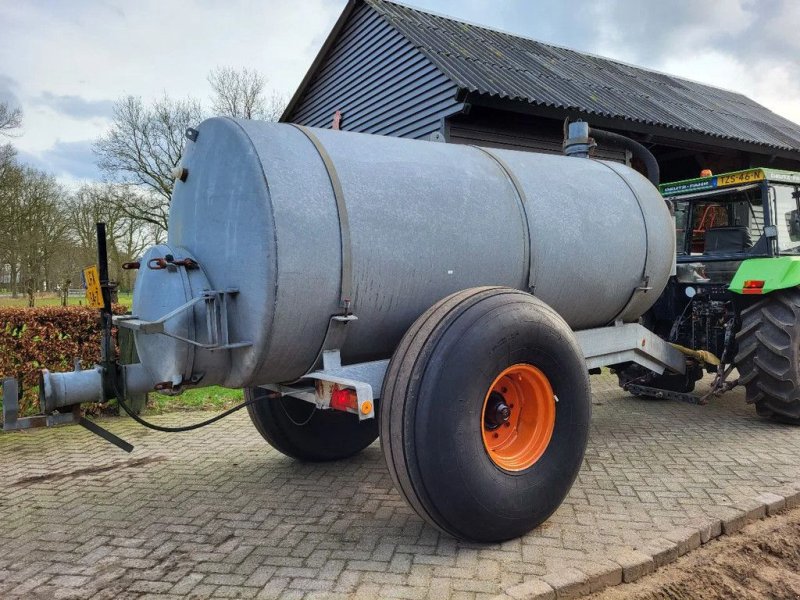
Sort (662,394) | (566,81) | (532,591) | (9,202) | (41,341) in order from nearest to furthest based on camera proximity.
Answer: (532,591) < (662,394) < (41,341) < (566,81) < (9,202)

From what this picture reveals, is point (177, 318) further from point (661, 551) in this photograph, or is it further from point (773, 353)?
point (773, 353)

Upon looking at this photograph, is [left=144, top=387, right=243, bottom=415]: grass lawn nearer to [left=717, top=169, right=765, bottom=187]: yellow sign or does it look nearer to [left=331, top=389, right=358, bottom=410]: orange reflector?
[left=331, top=389, right=358, bottom=410]: orange reflector

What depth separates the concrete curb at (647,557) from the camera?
2.64 meters

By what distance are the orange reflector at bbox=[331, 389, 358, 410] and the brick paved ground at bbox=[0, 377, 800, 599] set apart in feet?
2.51

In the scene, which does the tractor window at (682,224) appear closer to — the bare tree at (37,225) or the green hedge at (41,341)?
the green hedge at (41,341)

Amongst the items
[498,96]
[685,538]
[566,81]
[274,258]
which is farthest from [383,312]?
[566,81]

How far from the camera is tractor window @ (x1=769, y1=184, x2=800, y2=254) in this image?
5641 mm

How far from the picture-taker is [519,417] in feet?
11.2

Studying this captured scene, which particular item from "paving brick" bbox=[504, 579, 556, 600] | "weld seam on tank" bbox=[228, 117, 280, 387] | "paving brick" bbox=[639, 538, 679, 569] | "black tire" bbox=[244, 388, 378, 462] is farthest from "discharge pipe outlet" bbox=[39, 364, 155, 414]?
"paving brick" bbox=[639, 538, 679, 569]

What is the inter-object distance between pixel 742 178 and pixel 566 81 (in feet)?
19.7

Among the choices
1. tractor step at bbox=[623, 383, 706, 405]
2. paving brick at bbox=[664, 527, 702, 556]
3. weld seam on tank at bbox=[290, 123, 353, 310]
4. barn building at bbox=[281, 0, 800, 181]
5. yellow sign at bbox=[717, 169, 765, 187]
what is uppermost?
barn building at bbox=[281, 0, 800, 181]

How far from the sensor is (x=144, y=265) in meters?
3.41

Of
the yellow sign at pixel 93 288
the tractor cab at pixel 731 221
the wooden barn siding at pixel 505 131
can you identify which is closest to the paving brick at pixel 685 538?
the yellow sign at pixel 93 288

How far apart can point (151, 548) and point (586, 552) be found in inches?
89.8
